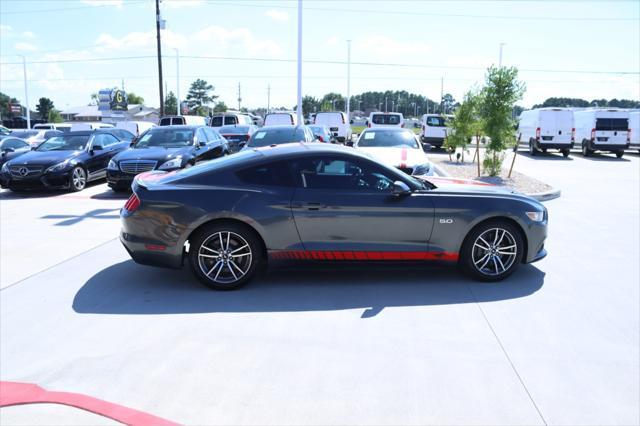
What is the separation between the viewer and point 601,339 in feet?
14.0

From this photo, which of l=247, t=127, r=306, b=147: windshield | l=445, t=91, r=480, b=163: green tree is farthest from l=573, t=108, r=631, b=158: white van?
l=247, t=127, r=306, b=147: windshield

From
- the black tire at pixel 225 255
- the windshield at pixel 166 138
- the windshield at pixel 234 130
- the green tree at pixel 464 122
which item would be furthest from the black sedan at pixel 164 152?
the green tree at pixel 464 122

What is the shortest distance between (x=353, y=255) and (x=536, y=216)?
6.75 ft

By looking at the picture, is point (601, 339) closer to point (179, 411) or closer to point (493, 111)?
point (179, 411)

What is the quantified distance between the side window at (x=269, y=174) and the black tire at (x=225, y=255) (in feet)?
1.69

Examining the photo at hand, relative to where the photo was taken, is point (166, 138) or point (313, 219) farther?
point (166, 138)

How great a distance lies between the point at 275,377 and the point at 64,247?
4706mm

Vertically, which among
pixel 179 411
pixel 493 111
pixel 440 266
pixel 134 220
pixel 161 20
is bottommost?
pixel 179 411

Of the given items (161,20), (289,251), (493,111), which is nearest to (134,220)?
(289,251)

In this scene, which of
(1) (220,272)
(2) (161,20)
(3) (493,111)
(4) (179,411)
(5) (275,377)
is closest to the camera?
(4) (179,411)

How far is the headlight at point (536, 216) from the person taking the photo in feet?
18.2

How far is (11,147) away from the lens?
16.4 metres

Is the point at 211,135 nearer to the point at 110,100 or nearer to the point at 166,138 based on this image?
the point at 166,138

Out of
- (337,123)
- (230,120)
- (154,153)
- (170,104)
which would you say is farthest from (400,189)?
(170,104)
